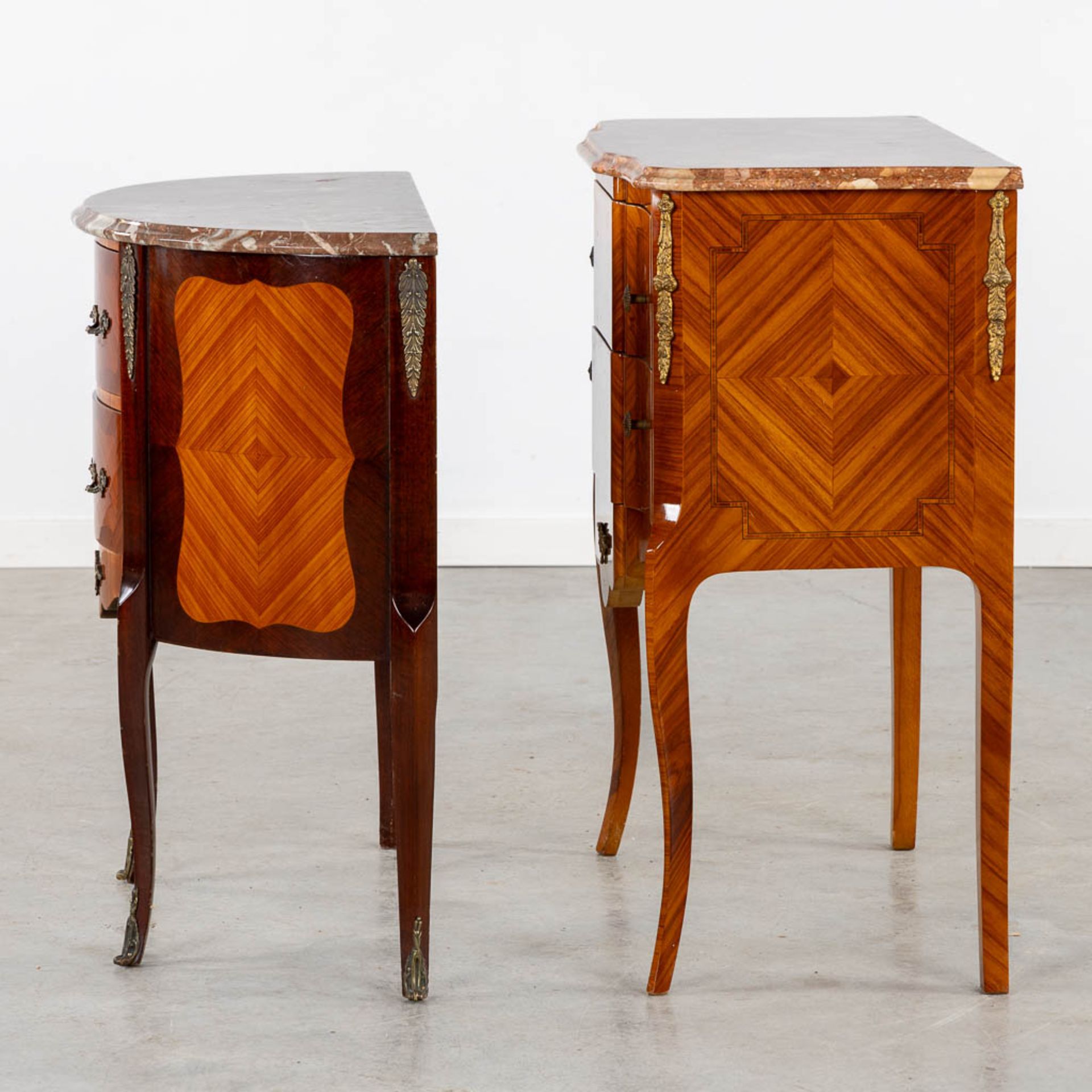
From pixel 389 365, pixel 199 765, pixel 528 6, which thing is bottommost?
pixel 199 765

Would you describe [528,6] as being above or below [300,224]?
above

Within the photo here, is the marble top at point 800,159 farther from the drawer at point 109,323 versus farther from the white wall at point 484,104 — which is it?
the white wall at point 484,104

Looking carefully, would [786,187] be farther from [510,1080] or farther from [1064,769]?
[1064,769]

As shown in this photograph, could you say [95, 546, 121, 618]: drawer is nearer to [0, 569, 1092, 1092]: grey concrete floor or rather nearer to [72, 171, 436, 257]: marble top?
[0, 569, 1092, 1092]: grey concrete floor

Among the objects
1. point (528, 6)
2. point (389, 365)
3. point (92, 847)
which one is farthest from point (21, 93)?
point (389, 365)

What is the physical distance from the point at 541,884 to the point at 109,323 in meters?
1.21

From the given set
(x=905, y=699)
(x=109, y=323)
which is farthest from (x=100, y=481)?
(x=905, y=699)

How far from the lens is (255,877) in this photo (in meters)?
3.18

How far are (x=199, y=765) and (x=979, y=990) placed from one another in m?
1.77

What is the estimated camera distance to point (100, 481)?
10.1 feet

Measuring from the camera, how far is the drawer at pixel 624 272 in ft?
9.34

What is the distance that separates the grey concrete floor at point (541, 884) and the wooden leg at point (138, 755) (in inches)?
3.0

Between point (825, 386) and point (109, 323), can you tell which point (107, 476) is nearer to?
point (109, 323)

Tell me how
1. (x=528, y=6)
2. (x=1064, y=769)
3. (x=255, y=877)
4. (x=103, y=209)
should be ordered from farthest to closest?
(x=528, y=6) → (x=1064, y=769) → (x=255, y=877) → (x=103, y=209)
